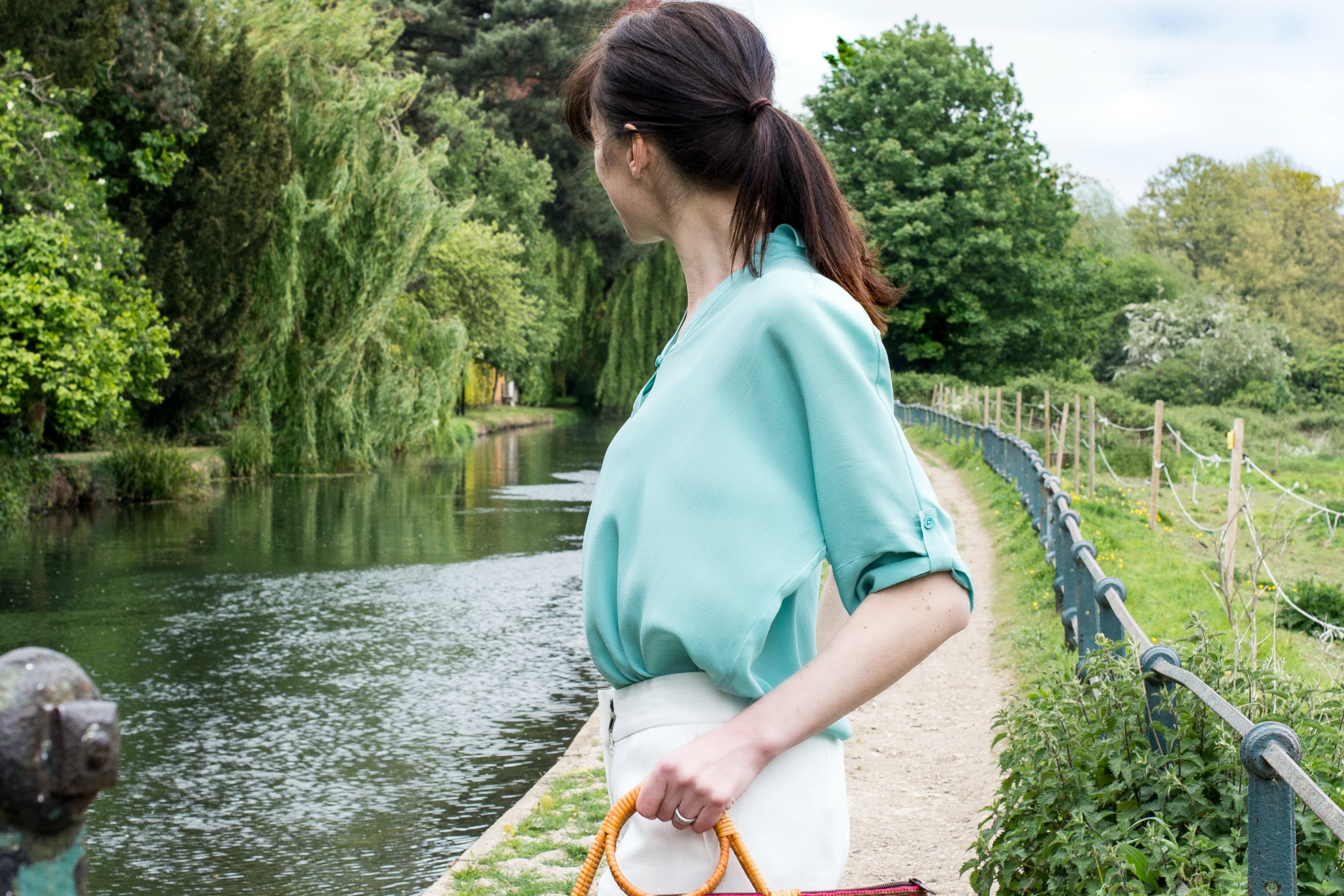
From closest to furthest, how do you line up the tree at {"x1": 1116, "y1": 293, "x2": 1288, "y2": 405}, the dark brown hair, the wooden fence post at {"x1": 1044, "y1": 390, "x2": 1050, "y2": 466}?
the dark brown hair, the wooden fence post at {"x1": 1044, "y1": 390, "x2": 1050, "y2": 466}, the tree at {"x1": 1116, "y1": 293, "x2": 1288, "y2": 405}

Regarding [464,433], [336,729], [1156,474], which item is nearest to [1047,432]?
[1156,474]

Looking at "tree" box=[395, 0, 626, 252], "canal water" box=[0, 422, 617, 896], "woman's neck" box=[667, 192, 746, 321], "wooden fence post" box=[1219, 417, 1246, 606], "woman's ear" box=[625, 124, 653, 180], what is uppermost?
"tree" box=[395, 0, 626, 252]

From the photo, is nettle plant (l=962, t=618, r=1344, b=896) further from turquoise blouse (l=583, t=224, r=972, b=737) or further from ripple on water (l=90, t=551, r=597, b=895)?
ripple on water (l=90, t=551, r=597, b=895)

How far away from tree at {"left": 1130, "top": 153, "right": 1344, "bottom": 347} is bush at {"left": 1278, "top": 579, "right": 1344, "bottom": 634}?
60.6m

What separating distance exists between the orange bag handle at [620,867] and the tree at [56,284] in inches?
589

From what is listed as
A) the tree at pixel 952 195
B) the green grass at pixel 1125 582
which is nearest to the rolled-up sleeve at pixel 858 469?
the green grass at pixel 1125 582

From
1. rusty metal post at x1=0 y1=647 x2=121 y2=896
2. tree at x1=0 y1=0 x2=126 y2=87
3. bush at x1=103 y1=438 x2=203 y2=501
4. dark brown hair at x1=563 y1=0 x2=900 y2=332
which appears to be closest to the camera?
rusty metal post at x1=0 y1=647 x2=121 y2=896

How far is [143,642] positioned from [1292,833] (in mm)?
8881

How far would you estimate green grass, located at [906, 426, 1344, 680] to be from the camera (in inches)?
271

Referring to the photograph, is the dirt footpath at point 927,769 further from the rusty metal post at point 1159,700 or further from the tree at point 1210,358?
the tree at point 1210,358

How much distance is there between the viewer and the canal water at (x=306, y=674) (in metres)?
5.50

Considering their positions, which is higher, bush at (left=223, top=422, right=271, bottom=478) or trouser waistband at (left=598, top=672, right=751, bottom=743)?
trouser waistband at (left=598, top=672, right=751, bottom=743)

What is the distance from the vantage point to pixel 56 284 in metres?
14.5

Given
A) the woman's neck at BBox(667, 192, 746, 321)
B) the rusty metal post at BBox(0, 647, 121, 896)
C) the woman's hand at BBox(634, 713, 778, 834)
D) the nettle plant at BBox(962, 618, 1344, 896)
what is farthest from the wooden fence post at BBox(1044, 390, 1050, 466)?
the rusty metal post at BBox(0, 647, 121, 896)
